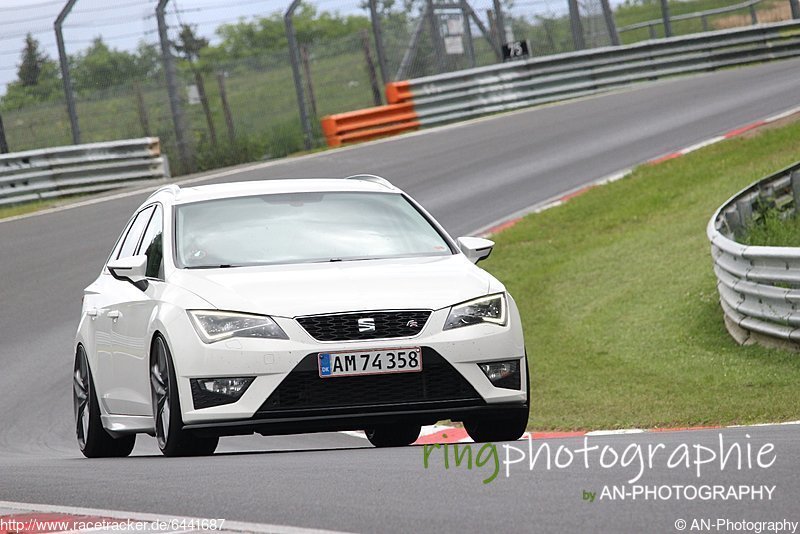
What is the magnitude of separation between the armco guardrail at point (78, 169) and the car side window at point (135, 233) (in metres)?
14.9

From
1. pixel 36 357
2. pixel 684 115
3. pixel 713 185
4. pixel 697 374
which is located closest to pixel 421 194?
pixel 713 185

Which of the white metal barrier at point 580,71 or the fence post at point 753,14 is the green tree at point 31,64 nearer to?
the white metal barrier at point 580,71

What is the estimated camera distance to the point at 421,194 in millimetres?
21422

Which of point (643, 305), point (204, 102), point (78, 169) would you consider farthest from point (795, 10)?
point (643, 305)

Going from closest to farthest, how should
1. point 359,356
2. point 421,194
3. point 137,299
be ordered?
point 359,356 < point 137,299 < point 421,194

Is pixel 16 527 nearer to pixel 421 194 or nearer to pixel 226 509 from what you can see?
pixel 226 509

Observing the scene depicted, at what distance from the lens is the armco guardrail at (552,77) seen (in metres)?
28.5

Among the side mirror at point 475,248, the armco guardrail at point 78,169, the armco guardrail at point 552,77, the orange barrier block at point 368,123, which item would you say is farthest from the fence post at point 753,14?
the side mirror at point 475,248

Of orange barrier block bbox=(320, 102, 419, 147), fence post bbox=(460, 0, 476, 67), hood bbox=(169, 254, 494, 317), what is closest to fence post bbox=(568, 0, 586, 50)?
fence post bbox=(460, 0, 476, 67)

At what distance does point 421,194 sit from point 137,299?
13.4 m

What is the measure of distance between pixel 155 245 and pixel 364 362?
190cm

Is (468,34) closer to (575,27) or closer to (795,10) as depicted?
(575,27)

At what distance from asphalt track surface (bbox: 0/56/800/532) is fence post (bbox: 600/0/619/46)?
2.22 metres

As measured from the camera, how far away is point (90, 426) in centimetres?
907
